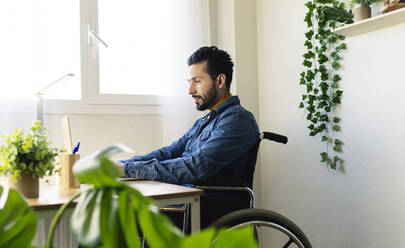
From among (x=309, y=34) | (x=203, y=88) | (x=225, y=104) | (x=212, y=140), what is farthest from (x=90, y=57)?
(x=309, y=34)

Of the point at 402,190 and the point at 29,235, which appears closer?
the point at 29,235

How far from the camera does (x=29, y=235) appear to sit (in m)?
0.35

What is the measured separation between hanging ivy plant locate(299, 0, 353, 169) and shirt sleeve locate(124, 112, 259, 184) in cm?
51

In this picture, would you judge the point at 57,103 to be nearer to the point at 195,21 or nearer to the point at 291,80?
the point at 195,21

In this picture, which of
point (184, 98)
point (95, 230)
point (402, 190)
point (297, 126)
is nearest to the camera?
point (95, 230)

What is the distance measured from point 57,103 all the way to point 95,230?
93.0 inches

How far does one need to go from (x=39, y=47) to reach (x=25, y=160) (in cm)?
141

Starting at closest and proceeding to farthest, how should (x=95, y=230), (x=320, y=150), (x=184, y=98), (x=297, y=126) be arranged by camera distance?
(x=95, y=230) → (x=320, y=150) → (x=297, y=126) → (x=184, y=98)

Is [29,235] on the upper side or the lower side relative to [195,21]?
lower

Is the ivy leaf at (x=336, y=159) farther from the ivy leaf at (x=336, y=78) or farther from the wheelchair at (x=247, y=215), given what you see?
the wheelchair at (x=247, y=215)

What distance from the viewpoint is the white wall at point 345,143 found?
2029mm

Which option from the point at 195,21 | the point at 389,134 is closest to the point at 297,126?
the point at 389,134

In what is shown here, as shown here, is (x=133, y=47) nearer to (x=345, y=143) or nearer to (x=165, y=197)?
(x=345, y=143)

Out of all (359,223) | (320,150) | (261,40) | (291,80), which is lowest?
(359,223)
